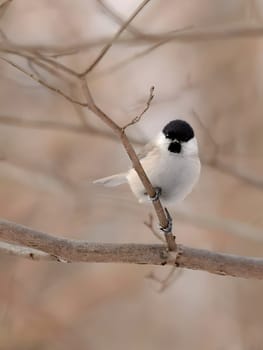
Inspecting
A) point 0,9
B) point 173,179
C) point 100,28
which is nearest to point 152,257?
point 173,179

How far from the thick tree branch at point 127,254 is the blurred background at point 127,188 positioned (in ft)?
5.87

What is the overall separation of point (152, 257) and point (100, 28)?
8.18 ft

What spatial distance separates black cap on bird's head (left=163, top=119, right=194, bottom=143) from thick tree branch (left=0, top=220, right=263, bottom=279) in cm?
29

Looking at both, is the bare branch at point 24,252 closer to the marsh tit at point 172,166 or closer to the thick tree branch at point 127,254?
the thick tree branch at point 127,254

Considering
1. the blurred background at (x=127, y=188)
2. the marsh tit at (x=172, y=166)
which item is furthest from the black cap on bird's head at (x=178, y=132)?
the blurred background at (x=127, y=188)

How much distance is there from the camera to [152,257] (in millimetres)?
1686

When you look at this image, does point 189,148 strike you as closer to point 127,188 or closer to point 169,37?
point 169,37

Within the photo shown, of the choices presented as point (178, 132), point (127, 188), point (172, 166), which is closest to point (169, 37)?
point (178, 132)

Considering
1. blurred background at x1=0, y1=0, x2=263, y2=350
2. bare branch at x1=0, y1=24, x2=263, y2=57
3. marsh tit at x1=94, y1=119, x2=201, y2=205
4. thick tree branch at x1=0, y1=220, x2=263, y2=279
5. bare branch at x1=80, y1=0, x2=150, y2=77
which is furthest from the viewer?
blurred background at x1=0, y1=0, x2=263, y2=350

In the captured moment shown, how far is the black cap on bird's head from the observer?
184cm

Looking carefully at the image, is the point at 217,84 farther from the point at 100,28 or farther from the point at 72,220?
the point at 72,220

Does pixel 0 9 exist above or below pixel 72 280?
above

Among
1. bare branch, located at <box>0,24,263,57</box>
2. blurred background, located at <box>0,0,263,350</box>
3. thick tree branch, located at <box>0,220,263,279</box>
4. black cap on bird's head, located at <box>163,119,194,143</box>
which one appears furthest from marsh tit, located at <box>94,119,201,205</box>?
blurred background, located at <box>0,0,263,350</box>

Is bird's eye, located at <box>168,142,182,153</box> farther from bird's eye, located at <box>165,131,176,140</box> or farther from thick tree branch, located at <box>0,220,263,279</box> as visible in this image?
thick tree branch, located at <box>0,220,263,279</box>
